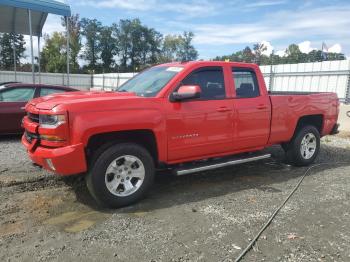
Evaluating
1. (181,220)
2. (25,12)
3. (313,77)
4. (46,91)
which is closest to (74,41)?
(25,12)

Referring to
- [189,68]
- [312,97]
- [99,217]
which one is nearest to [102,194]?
[99,217]

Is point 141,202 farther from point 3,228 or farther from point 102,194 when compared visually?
point 3,228

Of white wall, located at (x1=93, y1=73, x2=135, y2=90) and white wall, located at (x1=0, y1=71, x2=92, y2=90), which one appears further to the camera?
white wall, located at (x1=93, y1=73, x2=135, y2=90)

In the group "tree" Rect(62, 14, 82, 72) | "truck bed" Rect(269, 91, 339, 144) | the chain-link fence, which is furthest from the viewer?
"tree" Rect(62, 14, 82, 72)

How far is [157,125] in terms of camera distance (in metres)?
4.79

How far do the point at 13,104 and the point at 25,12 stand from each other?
9.62 metres

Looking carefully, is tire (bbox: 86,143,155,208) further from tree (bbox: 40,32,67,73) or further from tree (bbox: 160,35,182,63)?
tree (bbox: 160,35,182,63)

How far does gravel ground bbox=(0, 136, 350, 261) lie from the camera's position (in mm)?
3572

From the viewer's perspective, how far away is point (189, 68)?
17.5 feet

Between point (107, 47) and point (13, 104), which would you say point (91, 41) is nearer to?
point (107, 47)

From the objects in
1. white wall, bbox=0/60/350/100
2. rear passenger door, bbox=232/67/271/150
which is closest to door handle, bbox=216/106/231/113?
rear passenger door, bbox=232/67/271/150

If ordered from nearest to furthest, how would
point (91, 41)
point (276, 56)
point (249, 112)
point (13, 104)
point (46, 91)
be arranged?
point (249, 112) < point (13, 104) < point (46, 91) < point (276, 56) < point (91, 41)

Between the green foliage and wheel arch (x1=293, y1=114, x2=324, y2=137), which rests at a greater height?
the green foliage

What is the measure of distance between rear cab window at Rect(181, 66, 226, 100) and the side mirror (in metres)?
0.40
